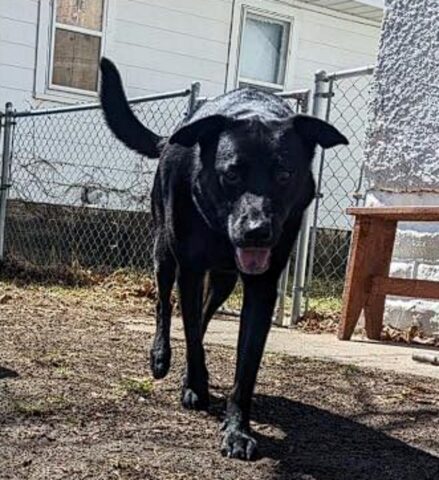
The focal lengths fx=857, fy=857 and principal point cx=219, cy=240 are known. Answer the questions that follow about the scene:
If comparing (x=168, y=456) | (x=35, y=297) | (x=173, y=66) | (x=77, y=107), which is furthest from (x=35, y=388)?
(x=173, y=66)

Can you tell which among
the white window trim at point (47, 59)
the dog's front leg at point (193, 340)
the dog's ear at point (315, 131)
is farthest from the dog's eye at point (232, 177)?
the white window trim at point (47, 59)

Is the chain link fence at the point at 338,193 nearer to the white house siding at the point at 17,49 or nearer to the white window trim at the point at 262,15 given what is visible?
the white window trim at the point at 262,15

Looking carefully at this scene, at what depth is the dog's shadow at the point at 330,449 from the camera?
241 centimetres

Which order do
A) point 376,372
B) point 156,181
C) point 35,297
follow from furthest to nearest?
1. point 35,297
2. point 376,372
3. point 156,181

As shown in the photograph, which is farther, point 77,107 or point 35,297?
point 77,107

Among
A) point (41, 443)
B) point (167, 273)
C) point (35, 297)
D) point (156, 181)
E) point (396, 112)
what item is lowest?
point (35, 297)

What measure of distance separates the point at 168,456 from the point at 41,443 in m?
0.38

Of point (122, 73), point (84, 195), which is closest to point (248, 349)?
point (84, 195)

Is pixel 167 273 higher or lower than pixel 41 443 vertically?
higher

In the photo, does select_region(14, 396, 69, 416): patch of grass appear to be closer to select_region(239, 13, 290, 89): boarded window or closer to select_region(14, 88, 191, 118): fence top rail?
select_region(14, 88, 191, 118): fence top rail

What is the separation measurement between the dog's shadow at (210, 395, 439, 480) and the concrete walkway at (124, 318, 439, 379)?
1067 mm

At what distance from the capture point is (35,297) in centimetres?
610

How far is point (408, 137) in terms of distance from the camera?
5.37 metres

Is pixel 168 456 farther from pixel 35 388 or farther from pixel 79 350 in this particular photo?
pixel 79 350
